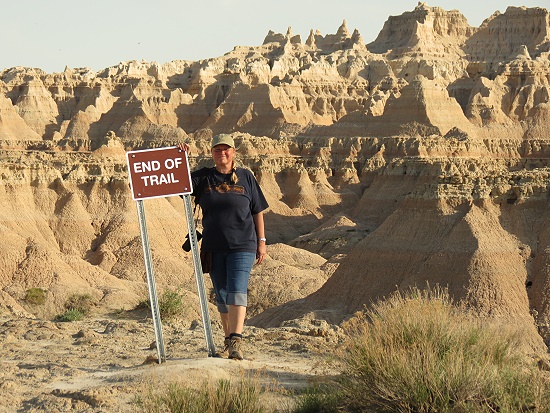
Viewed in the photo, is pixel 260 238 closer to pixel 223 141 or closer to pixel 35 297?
pixel 223 141

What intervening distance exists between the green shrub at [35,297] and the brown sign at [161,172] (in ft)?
59.7

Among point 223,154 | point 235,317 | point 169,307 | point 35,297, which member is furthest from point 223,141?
point 35,297

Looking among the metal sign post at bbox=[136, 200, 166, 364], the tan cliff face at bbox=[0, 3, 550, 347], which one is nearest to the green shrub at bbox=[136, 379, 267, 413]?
the metal sign post at bbox=[136, 200, 166, 364]

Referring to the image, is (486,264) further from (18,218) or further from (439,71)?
(439,71)

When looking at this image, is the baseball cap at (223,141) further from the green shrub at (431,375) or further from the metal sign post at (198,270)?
the green shrub at (431,375)

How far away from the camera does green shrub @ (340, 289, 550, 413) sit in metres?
9.38

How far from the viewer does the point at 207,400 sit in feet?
30.7

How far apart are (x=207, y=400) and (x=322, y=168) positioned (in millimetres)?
76740

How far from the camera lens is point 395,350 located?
1035cm

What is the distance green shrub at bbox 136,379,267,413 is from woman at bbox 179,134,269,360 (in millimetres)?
2387

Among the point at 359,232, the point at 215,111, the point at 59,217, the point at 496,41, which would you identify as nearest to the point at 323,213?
the point at 359,232

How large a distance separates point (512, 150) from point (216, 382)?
84.8m

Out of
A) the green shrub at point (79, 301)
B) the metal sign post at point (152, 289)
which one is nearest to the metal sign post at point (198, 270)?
the metal sign post at point (152, 289)

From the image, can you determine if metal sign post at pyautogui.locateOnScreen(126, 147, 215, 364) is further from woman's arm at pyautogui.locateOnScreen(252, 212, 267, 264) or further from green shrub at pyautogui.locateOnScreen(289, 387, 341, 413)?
green shrub at pyautogui.locateOnScreen(289, 387, 341, 413)
